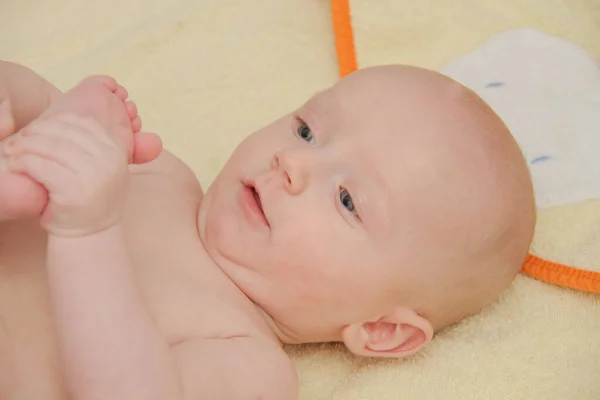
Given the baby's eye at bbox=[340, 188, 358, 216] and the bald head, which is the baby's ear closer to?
the bald head

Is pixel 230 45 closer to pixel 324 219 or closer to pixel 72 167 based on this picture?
pixel 324 219

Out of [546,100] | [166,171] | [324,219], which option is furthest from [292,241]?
[546,100]

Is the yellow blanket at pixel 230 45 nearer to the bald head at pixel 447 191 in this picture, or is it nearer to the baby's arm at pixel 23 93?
the bald head at pixel 447 191

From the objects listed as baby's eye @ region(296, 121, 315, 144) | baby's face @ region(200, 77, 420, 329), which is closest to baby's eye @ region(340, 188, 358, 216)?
baby's face @ region(200, 77, 420, 329)

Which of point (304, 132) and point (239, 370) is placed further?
point (304, 132)

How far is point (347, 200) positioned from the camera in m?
1.12

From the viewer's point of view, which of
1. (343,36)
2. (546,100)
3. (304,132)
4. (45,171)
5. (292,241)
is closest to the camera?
(45,171)

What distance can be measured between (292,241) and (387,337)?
222 millimetres

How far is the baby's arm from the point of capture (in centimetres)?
106

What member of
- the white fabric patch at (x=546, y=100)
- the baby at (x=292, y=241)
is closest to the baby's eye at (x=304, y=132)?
the baby at (x=292, y=241)

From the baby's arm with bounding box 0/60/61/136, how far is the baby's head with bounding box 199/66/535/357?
291 millimetres

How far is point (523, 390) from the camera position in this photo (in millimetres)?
1184

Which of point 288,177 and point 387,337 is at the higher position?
point 288,177

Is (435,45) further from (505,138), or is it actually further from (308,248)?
(308,248)
